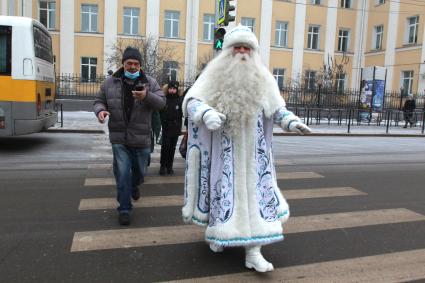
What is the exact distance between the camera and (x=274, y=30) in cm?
3500

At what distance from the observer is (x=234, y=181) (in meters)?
3.73

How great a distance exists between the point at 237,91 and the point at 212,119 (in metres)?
0.43

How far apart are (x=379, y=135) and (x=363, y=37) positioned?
2096cm

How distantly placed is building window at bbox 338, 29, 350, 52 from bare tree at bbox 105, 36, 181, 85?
13.9 m

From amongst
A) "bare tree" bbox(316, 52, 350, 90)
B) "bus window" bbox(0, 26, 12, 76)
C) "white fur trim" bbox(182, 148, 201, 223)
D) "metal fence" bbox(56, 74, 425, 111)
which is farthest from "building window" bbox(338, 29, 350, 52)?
"white fur trim" bbox(182, 148, 201, 223)

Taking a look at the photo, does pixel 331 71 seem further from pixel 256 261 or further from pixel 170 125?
pixel 256 261

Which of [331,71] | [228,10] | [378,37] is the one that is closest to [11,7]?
[228,10]

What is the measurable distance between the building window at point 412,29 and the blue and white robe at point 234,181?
33499mm

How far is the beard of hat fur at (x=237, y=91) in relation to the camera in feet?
12.2

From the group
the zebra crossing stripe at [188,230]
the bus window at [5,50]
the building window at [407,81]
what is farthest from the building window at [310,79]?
the zebra crossing stripe at [188,230]

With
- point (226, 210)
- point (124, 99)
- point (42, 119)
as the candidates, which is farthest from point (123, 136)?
point (42, 119)

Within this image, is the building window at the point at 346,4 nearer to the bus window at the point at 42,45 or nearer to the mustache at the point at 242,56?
the bus window at the point at 42,45

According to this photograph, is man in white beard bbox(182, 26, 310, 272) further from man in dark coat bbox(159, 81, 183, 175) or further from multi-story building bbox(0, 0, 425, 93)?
multi-story building bbox(0, 0, 425, 93)

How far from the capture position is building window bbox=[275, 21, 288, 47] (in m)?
35.3
